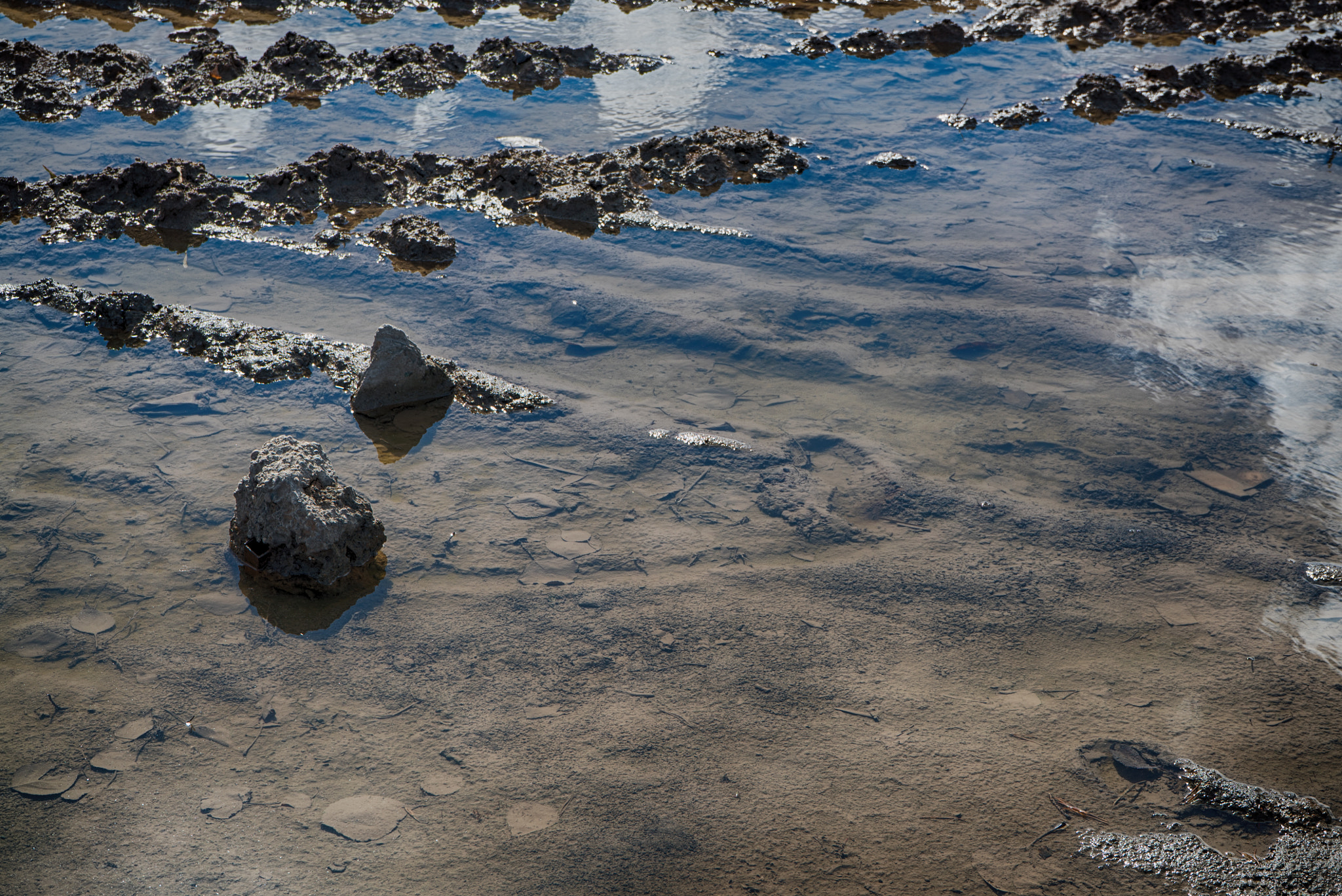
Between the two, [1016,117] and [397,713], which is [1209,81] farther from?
[397,713]

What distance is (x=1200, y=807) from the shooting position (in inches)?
95.3

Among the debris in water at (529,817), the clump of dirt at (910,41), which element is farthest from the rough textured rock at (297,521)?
the clump of dirt at (910,41)

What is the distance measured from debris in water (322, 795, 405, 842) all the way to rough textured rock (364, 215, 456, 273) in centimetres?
344

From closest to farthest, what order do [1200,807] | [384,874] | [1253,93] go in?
[384,874] → [1200,807] → [1253,93]

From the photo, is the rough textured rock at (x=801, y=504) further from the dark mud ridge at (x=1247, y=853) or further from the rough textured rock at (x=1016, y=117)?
the rough textured rock at (x=1016, y=117)

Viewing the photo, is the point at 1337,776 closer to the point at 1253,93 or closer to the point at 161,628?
the point at 161,628

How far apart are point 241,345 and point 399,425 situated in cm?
116

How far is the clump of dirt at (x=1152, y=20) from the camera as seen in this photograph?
8531 millimetres

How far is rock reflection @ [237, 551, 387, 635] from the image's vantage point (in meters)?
3.00

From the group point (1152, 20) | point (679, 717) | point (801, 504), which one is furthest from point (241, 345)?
point (1152, 20)

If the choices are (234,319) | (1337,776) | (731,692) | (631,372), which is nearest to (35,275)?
(234,319)

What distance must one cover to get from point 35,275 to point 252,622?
11.3 feet

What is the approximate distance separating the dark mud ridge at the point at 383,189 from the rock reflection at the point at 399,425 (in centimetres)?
192

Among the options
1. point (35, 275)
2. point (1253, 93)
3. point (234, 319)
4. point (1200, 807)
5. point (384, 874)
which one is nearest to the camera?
point (384, 874)
